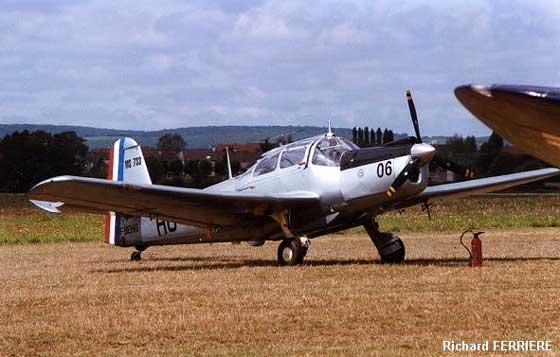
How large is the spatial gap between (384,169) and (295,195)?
5.40 ft

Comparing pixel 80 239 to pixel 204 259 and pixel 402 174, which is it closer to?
pixel 204 259

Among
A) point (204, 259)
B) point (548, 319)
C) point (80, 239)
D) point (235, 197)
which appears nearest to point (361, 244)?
point (204, 259)

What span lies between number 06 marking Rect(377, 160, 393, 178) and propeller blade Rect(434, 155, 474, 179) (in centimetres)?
74

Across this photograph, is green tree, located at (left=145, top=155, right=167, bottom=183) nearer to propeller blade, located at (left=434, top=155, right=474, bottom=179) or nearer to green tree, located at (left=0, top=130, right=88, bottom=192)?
green tree, located at (left=0, top=130, right=88, bottom=192)

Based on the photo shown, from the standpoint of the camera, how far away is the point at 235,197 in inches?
586

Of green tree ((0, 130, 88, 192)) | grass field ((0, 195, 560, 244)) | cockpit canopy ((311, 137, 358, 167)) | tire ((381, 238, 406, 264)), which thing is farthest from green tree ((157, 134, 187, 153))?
tire ((381, 238, 406, 264))

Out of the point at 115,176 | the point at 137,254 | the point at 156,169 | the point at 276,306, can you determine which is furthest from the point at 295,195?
the point at 156,169

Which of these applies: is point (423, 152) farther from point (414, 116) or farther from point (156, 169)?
point (156, 169)

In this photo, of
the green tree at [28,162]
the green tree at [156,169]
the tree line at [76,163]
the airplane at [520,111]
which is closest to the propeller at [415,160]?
the airplane at [520,111]

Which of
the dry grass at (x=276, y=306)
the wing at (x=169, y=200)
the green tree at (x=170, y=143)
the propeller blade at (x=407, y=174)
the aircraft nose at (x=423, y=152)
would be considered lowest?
the dry grass at (x=276, y=306)

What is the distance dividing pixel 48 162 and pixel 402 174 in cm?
5738

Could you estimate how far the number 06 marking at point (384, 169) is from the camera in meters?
14.1

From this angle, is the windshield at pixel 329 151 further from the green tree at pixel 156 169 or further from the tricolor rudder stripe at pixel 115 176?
the green tree at pixel 156 169

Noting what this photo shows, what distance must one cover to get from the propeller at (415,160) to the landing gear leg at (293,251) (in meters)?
1.60
